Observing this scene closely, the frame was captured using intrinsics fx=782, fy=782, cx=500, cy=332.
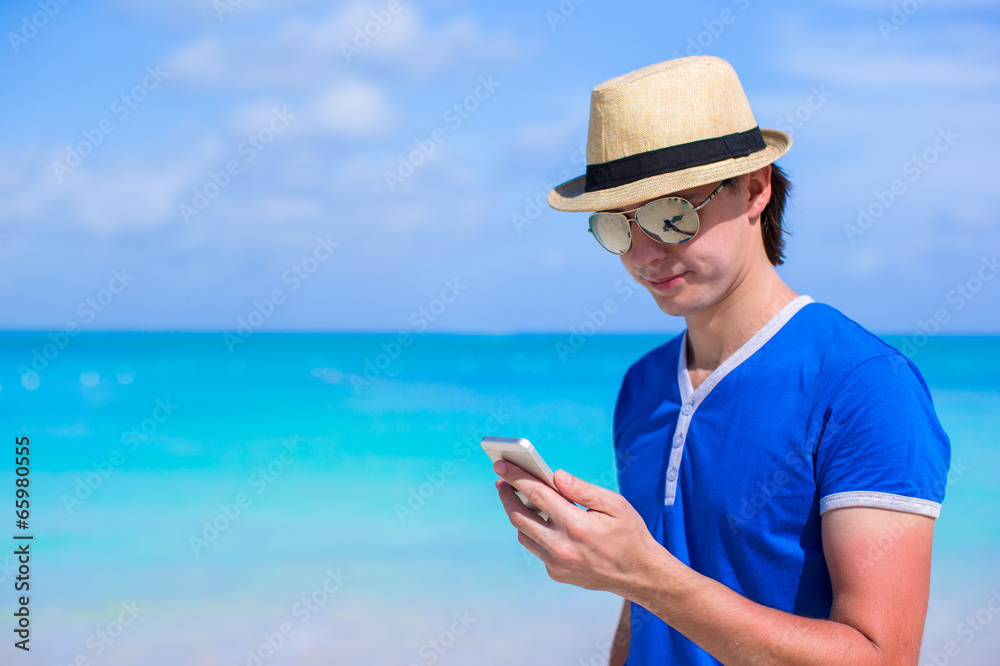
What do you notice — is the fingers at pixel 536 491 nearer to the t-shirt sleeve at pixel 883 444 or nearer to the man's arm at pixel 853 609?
the man's arm at pixel 853 609

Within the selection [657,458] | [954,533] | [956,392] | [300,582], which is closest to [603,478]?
[954,533]

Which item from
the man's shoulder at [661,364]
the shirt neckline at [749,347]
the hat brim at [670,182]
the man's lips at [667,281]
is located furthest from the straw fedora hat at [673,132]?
the man's shoulder at [661,364]

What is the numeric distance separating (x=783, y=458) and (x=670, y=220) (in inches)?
23.9

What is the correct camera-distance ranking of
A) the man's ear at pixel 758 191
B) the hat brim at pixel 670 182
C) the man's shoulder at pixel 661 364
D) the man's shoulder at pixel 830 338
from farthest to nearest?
the man's shoulder at pixel 661 364 < the man's ear at pixel 758 191 < the hat brim at pixel 670 182 < the man's shoulder at pixel 830 338

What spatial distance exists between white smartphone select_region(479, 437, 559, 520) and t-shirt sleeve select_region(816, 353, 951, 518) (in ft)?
1.76

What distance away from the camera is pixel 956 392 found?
23.0 meters

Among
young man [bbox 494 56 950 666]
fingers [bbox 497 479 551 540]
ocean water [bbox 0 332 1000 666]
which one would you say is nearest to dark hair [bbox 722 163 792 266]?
young man [bbox 494 56 950 666]

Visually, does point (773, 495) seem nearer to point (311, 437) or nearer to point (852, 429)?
point (852, 429)

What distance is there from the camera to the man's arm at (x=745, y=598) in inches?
54.4

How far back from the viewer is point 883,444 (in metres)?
1.43

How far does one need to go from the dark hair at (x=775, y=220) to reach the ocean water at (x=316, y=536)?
4.46m

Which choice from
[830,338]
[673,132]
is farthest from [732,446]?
[673,132]

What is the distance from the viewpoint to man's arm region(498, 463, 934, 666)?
1381 millimetres

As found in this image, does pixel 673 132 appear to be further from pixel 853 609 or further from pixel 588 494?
pixel 853 609
